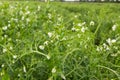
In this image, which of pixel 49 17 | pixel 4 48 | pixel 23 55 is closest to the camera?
pixel 23 55

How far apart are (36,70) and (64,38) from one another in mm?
330

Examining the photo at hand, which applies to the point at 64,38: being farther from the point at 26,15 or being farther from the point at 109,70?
the point at 26,15

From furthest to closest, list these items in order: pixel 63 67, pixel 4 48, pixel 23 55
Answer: pixel 4 48, pixel 23 55, pixel 63 67

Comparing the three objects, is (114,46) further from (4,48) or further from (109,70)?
(4,48)

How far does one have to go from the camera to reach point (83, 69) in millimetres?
1921

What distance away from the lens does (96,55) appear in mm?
2053

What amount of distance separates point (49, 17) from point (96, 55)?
3.84ft

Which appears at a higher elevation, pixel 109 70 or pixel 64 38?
pixel 64 38

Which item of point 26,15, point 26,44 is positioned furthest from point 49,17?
point 26,44

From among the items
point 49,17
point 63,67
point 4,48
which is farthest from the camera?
point 49,17

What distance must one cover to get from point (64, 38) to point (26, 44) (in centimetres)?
26

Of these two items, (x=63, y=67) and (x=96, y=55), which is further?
(x=96, y=55)

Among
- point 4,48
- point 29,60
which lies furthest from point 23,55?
point 4,48

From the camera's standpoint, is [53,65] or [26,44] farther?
[26,44]
